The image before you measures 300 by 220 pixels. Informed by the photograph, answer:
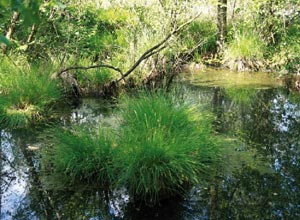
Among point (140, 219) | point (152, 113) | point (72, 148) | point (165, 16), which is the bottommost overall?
point (140, 219)

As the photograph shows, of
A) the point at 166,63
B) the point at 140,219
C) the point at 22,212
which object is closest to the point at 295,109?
the point at 166,63

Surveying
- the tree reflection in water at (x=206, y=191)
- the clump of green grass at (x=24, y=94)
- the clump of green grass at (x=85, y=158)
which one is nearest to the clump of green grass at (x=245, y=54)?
the tree reflection in water at (x=206, y=191)

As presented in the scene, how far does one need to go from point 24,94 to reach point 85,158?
2.66m

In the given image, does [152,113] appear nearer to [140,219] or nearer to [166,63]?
[140,219]

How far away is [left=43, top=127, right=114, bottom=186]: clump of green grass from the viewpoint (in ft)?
13.9

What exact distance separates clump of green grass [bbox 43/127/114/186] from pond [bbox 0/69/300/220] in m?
0.18

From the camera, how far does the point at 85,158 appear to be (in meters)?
4.27

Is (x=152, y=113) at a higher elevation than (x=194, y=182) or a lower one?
higher

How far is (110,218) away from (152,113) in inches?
52.8

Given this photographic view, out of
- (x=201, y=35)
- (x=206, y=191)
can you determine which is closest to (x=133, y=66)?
(x=206, y=191)

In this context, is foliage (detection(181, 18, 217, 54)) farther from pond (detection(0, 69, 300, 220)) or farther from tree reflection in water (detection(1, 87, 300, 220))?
tree reflection in water (detection(1, 87, 300, 220))

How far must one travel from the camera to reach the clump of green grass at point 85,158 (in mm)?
4227

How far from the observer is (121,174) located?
13.2ft

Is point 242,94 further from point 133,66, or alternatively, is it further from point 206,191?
point 206,191
